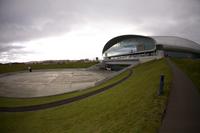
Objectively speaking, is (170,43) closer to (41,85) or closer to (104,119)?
(41,85)

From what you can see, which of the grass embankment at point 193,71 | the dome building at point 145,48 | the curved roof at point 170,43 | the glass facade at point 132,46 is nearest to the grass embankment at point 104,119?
the grass embankment at point 193,71

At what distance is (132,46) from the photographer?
44.4 m

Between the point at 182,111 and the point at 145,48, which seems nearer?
the point at 182,111

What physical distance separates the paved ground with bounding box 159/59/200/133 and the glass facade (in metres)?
33.2

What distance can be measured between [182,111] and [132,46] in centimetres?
4201

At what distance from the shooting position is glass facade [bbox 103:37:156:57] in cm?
3822

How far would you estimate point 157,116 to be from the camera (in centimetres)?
439

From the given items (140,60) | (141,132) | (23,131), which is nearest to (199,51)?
(140,60)

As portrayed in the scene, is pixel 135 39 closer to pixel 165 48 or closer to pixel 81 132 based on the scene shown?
pixel 165 48

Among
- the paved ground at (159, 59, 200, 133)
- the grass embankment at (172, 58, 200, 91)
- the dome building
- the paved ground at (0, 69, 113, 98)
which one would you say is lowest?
the paved ground at (0, 69, 113, 98)

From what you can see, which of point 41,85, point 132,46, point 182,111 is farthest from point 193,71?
point 132,46

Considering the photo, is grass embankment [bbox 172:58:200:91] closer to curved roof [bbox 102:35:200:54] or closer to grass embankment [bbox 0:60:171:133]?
grass embankment [bbox 0:60:171:133]

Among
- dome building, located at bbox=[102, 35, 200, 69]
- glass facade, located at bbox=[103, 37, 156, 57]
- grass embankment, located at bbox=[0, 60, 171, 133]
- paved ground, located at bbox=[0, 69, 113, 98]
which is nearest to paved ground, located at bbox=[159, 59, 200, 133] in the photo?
grass embankment, located at bbox=[0, 60, 171, 133]

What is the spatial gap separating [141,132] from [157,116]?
1082mm
